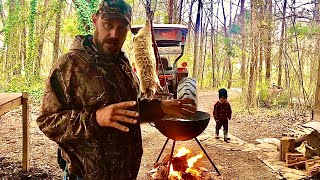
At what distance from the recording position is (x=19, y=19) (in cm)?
877

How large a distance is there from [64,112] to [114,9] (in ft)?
1.64

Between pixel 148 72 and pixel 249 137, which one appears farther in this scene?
pixel 249 137

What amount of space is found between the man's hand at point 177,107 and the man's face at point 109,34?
42cm

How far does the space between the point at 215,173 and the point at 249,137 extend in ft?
8.31

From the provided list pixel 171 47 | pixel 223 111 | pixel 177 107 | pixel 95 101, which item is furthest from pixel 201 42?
pixel 95 101

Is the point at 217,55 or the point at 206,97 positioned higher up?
the point at 217,55

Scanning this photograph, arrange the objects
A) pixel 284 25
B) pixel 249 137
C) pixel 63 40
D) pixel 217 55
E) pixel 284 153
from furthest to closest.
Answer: pixel 217 55 < pixel 63 40 < pixel 284 25 < pixel 249 137 < pixel 284 153

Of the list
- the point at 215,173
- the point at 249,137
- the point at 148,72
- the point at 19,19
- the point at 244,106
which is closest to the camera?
the point at 148,72

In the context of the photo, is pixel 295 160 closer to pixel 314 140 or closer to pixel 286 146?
pixel 286 146

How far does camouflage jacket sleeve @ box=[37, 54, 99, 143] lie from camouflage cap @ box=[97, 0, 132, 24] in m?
0.28

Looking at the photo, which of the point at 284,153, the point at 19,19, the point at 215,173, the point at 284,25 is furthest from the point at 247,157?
the point at 19,19

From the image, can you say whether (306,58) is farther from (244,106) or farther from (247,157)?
(247,157)

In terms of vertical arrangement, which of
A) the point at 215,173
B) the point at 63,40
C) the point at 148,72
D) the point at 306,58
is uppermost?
the point at 63,40

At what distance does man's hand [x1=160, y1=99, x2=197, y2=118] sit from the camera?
1.70 m
